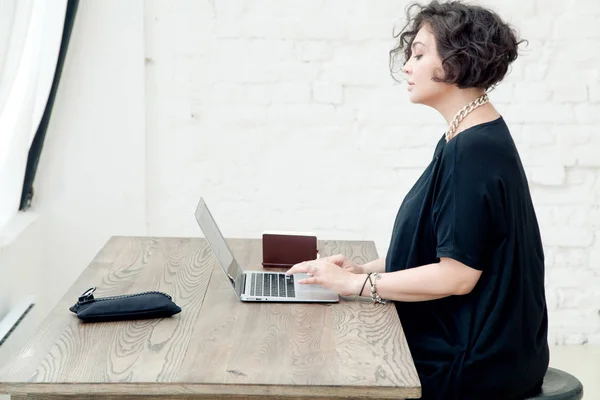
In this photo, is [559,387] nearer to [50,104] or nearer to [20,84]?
[20,84]

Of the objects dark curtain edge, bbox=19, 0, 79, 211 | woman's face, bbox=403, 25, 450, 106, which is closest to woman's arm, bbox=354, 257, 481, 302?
woman's face, bbox=403, 25, 450, 106

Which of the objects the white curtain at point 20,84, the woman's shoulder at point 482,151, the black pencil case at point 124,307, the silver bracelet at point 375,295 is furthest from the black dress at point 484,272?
the white curtain at point 20,84

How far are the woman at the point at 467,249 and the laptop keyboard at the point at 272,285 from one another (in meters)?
0.07

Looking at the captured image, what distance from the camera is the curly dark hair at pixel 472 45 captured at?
1919mm

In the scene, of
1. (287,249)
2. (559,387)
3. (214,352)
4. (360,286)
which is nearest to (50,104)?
(287,249)

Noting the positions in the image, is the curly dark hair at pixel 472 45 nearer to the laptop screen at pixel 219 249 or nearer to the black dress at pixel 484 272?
the black dress at pixel 484 272

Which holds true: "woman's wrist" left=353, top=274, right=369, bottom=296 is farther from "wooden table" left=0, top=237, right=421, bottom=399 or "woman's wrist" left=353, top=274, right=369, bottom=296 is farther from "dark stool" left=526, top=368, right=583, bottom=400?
"dark stool" left=526, top=368, right=583, bottom=400

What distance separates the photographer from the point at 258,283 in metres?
2.08

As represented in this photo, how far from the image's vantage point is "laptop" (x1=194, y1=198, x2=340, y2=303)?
1.95m

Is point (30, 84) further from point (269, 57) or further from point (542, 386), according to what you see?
point (542, 386)

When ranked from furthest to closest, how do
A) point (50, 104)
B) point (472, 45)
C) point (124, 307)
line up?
1. point (50, 104)
2. point (472, 45)
3. point (124, 307)

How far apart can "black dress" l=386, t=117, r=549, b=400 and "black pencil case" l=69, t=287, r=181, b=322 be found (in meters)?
0.55

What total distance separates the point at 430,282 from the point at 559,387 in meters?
0.36

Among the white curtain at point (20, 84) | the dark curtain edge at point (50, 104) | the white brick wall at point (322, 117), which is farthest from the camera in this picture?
the white brick wall at point (322, 117)
